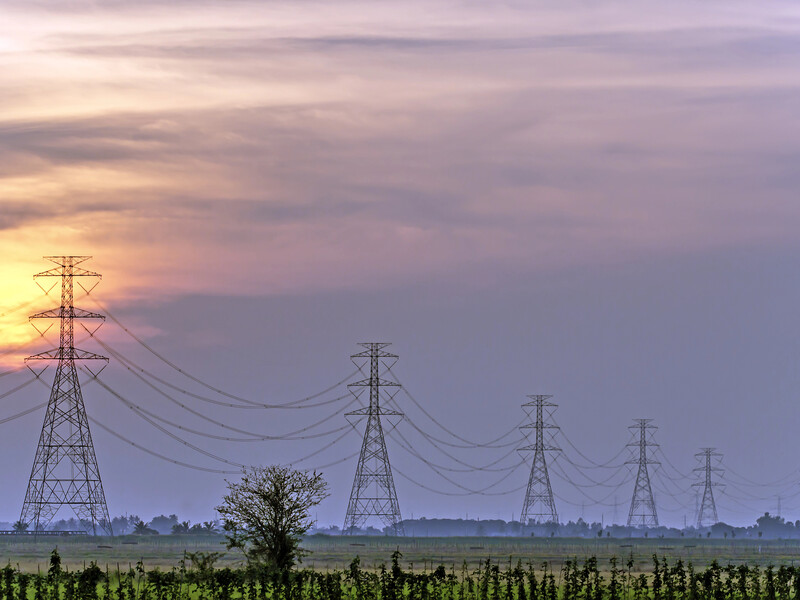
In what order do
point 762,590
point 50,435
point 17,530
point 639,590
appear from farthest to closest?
point 17,530, point 50,435, point 762,590, point 639,590

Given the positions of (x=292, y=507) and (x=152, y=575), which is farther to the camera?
(x=292, y=507)

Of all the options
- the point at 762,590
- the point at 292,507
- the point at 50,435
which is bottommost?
the point at 762,590

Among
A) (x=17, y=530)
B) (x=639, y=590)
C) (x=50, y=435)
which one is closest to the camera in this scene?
(x=639, y=590)

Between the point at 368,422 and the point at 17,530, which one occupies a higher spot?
the point at 368,422

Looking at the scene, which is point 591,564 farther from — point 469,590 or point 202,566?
point 202,566

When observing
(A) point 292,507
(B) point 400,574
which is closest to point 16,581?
(A) point 292,507

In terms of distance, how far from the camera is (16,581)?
70.9 meters

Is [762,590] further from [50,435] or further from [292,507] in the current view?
[50,435]

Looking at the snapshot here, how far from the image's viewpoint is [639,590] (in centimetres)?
6519

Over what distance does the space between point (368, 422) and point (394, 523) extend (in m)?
14.7

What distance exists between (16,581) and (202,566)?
1028 cm

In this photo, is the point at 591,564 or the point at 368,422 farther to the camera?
the point at 368,422

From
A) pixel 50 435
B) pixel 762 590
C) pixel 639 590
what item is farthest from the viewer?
pixel 50 435

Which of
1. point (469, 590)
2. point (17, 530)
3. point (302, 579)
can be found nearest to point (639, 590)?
point (469, 590)
